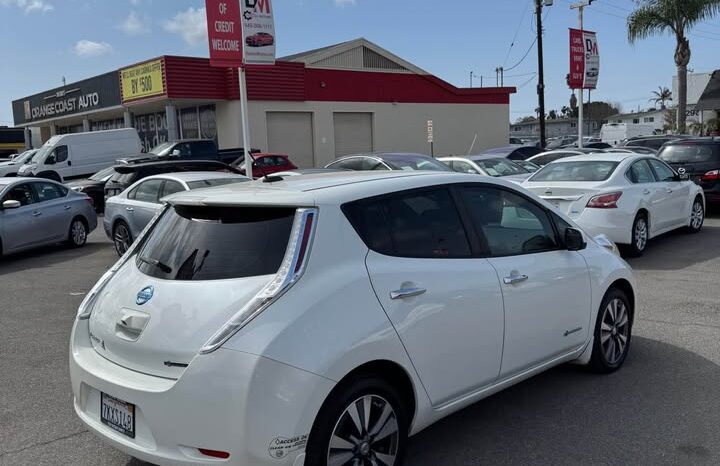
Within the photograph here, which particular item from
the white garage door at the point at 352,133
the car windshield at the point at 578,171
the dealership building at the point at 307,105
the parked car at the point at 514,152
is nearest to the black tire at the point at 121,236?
the car windshield at the point at 578,171

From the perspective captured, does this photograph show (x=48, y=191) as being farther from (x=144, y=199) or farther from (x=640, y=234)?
(x=640, y=234)

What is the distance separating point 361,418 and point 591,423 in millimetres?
Result: 1805

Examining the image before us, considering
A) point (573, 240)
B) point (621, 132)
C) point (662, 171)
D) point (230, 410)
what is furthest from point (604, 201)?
point (621, 132)

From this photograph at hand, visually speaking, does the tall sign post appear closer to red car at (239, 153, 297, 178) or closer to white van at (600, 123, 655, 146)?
red car at (239, 153, 297, 178)

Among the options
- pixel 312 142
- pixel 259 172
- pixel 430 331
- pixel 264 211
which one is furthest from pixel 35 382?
pixel 312 142

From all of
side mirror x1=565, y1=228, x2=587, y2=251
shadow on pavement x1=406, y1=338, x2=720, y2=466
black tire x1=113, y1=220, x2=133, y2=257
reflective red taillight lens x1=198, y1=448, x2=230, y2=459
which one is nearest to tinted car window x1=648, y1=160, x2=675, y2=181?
shadow on pavement x1=406, y1=338, x2=720, y2=466

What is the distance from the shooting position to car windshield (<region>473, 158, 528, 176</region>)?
1504 centimetres

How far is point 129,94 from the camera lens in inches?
1182

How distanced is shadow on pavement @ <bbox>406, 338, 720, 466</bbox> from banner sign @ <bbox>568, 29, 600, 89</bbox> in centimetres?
1697

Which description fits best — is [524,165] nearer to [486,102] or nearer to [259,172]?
[259,172]

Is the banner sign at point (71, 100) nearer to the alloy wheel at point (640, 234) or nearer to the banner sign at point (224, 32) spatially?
the banner sign at point (224, 32)

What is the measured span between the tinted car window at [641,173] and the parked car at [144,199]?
6043 millimetres

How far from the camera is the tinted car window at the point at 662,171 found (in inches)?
427

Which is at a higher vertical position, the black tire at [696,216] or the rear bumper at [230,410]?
the rear bumper at [230,410]
